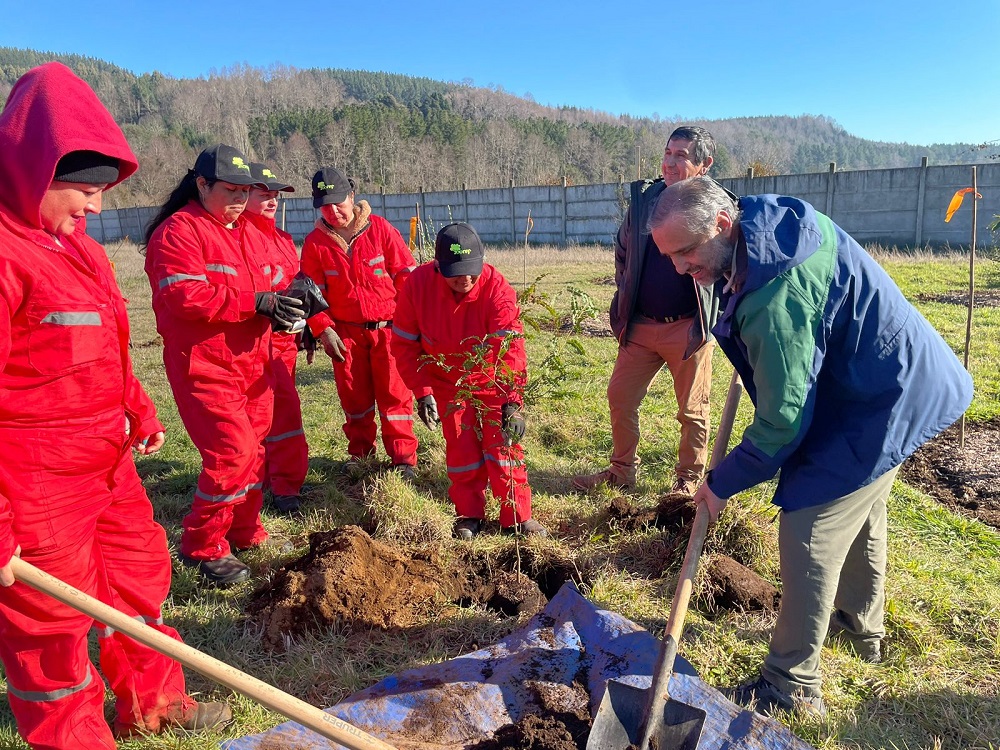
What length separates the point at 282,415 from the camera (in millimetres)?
4453

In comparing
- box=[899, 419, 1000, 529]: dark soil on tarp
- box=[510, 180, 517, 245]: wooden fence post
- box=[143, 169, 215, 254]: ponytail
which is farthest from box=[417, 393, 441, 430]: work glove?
box=[510, 180, 517, 245]: wooden fence post

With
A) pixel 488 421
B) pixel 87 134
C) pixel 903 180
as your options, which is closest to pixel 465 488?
pixel 488 421

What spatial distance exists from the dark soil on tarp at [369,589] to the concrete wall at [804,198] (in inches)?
478

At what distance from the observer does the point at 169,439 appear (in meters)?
5.89

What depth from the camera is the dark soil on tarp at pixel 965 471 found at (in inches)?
168

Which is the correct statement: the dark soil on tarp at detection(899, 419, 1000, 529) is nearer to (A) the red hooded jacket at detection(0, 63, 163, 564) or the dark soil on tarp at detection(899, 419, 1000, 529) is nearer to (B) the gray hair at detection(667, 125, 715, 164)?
(B) the gray hair at detection(667, 125, 715, 164)

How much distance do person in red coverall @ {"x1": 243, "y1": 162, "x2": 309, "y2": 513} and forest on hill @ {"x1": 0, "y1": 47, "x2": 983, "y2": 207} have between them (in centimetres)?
3515

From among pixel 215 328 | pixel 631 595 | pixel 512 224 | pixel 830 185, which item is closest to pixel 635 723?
pixel 631 595

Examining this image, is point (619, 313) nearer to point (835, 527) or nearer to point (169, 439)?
point (835, 527)

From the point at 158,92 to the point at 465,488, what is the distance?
98803 mm

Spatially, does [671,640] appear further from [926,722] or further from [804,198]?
[804,198]

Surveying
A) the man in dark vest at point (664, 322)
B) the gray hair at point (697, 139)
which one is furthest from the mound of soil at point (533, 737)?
the gray hair at point (697, 139)

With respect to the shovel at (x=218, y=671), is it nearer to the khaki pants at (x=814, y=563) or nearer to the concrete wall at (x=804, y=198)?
the khaki pants at (x=814, y=563)

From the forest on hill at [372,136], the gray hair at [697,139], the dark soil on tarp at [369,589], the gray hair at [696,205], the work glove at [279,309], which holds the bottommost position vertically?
the dark soil on tarp at [369,589]
